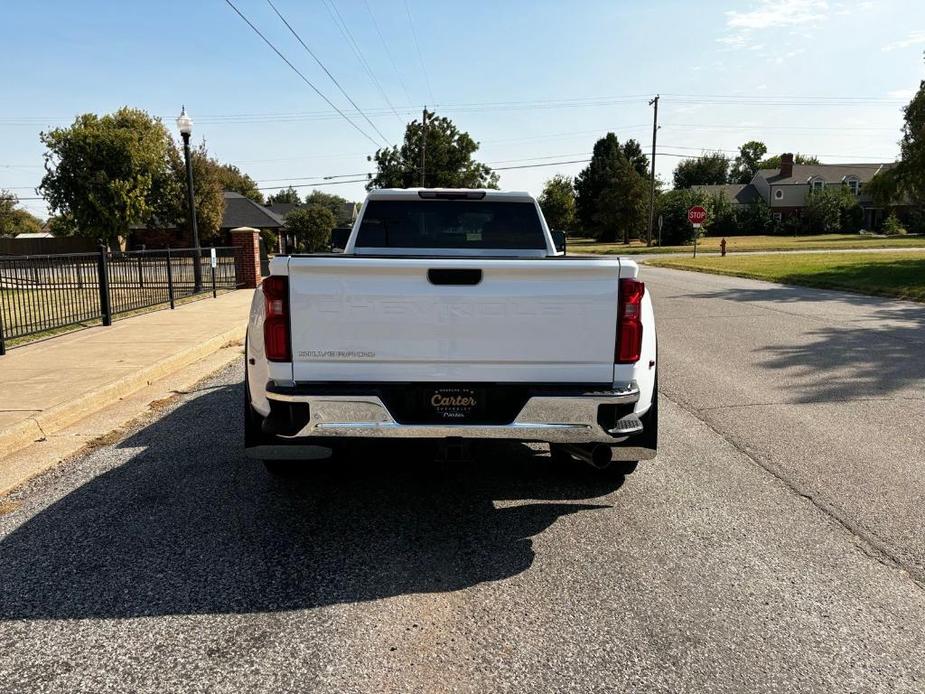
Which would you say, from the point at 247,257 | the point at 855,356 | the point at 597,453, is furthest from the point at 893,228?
the point at 597,453

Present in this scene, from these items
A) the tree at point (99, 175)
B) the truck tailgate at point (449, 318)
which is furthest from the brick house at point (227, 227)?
the truck tailgate at point (449, 318)

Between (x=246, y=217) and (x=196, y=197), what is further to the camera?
(x=246, y=217)


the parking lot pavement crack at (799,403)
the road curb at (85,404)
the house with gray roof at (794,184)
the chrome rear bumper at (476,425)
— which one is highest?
the house with gray roof at (794,184)

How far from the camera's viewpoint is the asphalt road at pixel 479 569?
2.73 meters

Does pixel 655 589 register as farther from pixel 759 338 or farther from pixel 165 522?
pixel 759 338

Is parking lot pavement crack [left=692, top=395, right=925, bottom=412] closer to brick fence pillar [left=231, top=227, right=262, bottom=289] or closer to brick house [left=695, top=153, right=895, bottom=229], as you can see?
brick fence pillar [left=231, top=227, right=262, bottom=289]

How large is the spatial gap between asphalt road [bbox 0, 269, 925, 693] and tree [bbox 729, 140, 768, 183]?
445ft

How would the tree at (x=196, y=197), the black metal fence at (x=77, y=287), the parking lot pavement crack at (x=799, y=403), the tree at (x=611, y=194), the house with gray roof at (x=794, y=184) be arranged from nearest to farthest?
the parking lot pavement crack at (x=799, y=403)
the black metal fence at (x=77, y=287)
the tree at (x=196, y=197)
the tree at (x=611, y=194)
the house with gray roof at (x=794, y=184)

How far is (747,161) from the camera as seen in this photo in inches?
5404

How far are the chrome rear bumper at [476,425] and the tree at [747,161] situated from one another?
13670cm

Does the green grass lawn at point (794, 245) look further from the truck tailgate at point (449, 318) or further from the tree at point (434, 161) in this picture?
the truck tailgate at point (449, 318)

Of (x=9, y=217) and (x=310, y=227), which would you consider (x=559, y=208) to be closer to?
(x=310, y=227)

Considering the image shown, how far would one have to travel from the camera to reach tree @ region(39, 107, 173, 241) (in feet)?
145

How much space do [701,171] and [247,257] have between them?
11110 cm
